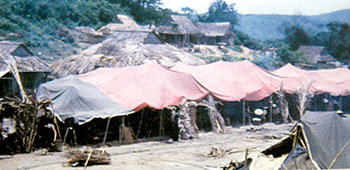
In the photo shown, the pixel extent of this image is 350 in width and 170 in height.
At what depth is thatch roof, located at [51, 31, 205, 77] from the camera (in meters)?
24.8

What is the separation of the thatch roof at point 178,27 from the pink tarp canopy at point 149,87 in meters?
31.3

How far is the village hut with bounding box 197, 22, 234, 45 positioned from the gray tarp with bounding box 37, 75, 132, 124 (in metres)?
39.6

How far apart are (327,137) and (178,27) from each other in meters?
43.2

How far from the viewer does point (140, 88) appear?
18.7 meters

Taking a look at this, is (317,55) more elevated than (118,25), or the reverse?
(118,25)

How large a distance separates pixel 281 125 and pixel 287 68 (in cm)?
631

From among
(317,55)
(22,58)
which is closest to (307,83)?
(22,58)

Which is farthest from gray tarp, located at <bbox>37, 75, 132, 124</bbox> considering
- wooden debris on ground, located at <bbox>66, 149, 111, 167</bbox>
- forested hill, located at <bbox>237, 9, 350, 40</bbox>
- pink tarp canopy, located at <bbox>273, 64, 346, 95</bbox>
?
forested hill, located at <bbox>237, 9, 350, 40</bbox>

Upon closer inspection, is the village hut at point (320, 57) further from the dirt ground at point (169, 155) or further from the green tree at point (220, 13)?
the dirt ground at point (169, 155)

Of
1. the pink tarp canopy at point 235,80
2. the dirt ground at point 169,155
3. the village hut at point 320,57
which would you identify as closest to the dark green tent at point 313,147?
the dirt ground at point 169,155

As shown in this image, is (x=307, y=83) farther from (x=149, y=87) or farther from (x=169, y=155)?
(x=169, y=155)

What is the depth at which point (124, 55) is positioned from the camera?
25156mm

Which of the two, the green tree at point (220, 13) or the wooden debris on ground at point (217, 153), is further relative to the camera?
the green tree at point (220, 13)

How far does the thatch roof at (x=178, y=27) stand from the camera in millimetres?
51844
